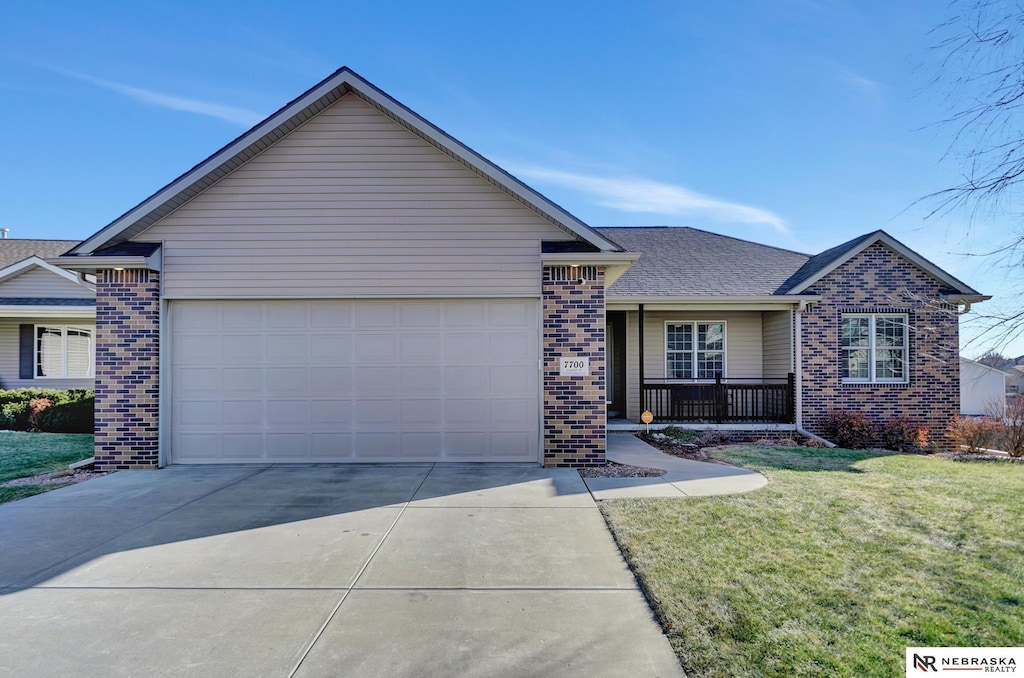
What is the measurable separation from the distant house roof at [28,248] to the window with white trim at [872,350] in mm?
24976

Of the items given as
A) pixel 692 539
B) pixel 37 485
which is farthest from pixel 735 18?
pixel 37 485

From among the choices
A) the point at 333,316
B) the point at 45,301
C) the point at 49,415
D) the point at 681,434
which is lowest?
the point at 681,434

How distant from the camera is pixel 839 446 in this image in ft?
40.2

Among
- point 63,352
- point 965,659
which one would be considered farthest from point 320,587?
point 63,352

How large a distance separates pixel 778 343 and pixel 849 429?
8.74ft

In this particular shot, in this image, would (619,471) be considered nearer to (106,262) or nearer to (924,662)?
(924,662)

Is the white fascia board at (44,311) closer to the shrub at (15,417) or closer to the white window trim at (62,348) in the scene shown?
the white window trim at (62,348)

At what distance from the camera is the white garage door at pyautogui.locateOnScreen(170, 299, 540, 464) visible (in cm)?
878

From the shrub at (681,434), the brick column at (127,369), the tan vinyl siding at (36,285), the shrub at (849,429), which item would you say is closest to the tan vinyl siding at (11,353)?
the tan vinyl siding at (36,285)

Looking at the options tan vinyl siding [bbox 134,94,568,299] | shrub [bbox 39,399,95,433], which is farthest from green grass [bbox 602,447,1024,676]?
shrub [bbox 39,399,95,433]

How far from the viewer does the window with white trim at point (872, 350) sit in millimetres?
12969

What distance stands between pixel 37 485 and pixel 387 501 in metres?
5.42

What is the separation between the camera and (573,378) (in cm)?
860

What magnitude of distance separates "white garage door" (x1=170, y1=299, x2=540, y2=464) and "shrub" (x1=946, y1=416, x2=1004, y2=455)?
Result: 35.7ft
